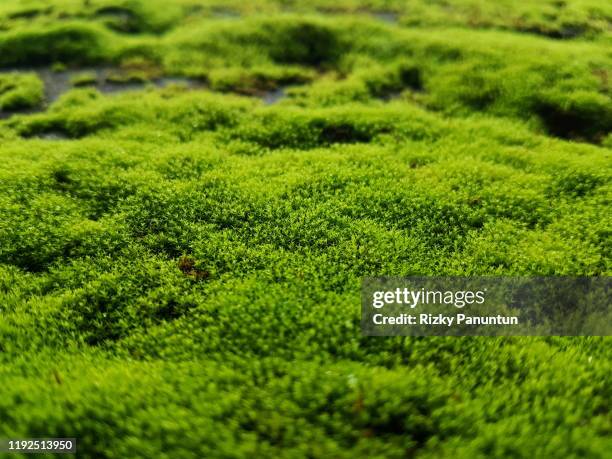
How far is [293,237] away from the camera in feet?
29.6

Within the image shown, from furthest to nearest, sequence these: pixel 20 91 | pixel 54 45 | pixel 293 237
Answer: pixel 54 45 → pixel 20 91 → pixel 293 237

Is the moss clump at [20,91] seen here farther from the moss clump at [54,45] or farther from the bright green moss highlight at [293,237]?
the moss clump at [54,45]

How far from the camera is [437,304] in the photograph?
7750mm

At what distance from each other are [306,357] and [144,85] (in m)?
13.6

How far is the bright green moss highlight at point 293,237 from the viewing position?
6012 millimetres

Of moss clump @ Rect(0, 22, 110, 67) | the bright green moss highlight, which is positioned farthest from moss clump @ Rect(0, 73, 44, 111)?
moss clump @ Rect(0, 22, 110, 67)

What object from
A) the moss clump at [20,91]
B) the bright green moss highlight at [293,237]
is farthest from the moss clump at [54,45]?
the moss clump at [20,91]

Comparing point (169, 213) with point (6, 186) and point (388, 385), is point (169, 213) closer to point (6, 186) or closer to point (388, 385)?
point (6, 186)

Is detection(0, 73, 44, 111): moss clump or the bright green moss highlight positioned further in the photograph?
detection(0, 73, 44, 111): moss clump

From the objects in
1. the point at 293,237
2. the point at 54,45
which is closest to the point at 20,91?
the point at 54,45

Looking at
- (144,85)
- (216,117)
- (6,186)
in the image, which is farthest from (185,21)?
(6,186)

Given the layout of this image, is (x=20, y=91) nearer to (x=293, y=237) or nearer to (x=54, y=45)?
(x=54, y=45)

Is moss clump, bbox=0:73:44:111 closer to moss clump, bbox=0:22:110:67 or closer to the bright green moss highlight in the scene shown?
the bright green moss highlight

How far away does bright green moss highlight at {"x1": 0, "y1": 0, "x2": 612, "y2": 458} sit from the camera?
6.01 m
